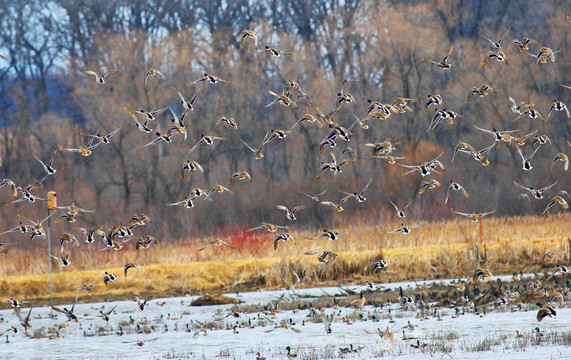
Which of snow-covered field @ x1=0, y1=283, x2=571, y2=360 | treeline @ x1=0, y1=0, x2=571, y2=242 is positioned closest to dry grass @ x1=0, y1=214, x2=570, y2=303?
snow-covered field @ x1=0, y1=283, x2=571, y2=360

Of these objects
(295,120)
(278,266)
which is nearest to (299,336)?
(278,266)

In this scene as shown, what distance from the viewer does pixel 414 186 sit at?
44.9 metres

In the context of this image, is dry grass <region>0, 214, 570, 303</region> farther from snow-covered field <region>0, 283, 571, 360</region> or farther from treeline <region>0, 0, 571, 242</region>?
treeline <region>0, 0, 571, 242</region>

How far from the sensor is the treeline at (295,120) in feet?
147

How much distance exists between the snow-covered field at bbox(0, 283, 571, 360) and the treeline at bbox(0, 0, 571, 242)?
20.5 meters

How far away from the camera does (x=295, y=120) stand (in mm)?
49781

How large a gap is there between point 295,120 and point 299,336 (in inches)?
1318

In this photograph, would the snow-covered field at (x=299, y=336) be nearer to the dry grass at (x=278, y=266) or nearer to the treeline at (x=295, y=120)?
the dry grass at (x=278, y=266)

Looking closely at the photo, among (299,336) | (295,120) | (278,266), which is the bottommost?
(299,336)

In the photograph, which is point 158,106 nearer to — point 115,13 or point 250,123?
point 250,123

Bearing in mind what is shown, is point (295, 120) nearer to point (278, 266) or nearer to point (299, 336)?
point (278, 266)

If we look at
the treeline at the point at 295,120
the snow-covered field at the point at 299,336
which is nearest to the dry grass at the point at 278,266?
the snow-covered field at the point at 299,336

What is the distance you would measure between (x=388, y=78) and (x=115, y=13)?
72.9 ft

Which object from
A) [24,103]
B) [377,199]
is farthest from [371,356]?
[24,103]
